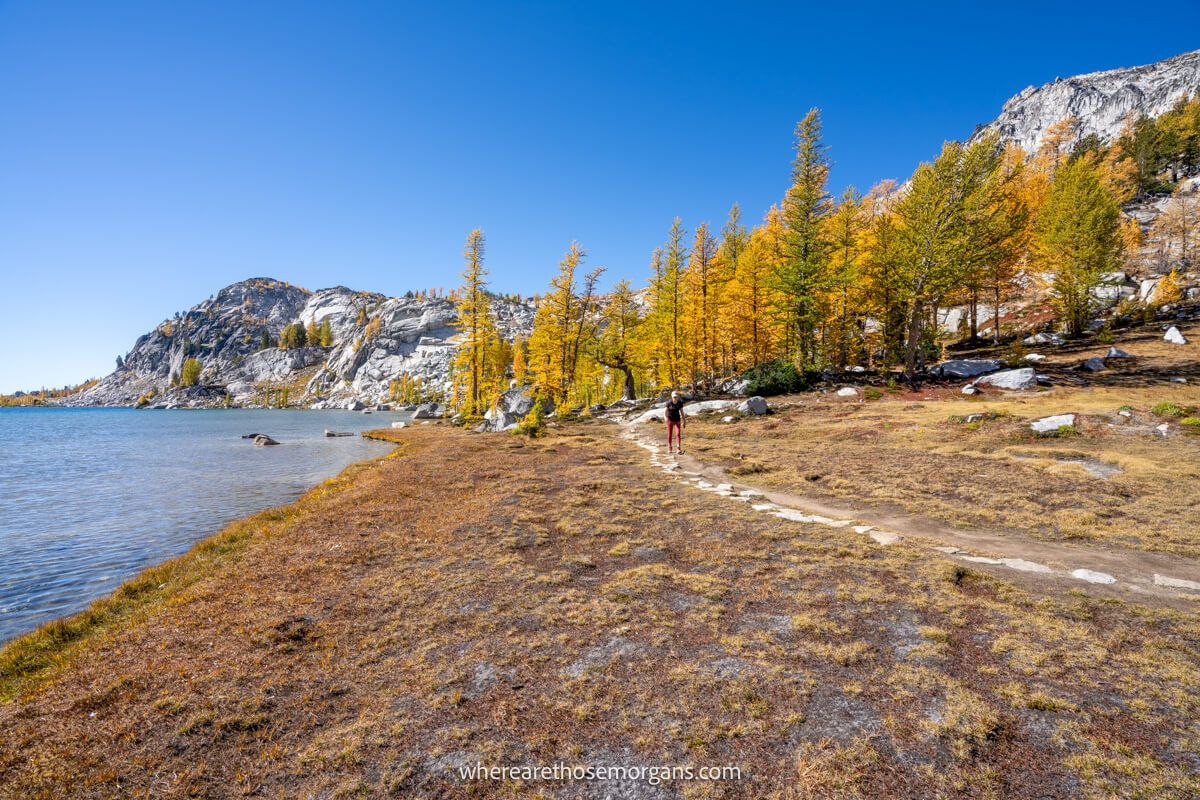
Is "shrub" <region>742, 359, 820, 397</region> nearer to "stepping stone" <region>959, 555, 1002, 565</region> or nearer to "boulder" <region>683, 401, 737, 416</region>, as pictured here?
"boulder" <region>683, 401, 737, 416</region>

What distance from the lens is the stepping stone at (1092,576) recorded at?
7441 mm

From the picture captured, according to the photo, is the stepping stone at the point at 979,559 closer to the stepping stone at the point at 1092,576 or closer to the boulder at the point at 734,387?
the stepping stone at the point at 1092,576

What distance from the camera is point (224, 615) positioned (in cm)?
751

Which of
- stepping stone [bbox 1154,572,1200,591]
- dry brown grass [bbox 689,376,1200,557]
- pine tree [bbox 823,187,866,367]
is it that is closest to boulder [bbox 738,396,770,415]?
dry brown grass [bbox 689,376,1200,557]

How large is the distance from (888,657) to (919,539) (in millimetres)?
5466

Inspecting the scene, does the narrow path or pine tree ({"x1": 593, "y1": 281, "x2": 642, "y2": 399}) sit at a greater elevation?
pine tree ({"x1": 593, "y1": 281, "x2": 642, "y2": 399})

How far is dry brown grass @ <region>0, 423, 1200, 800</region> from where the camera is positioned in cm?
396

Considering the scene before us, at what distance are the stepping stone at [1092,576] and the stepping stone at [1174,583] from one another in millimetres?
552

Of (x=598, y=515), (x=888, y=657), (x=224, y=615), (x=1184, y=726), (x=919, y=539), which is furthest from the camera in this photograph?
(x=598, y=515)

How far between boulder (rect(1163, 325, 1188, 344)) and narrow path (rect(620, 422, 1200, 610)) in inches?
1432

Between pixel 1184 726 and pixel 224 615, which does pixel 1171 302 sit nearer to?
pixel 1184 726

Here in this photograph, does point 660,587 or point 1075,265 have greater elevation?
point 1075,265

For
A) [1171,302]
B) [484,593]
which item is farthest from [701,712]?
[1171,302]

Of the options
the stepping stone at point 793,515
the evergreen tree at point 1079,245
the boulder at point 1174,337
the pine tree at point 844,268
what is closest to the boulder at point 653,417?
the pine tree at point 844,268
